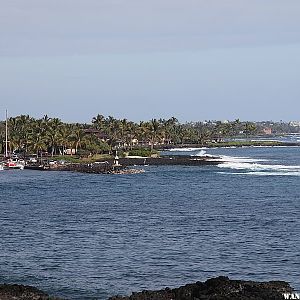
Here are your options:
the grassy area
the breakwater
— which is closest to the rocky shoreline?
the breakwater

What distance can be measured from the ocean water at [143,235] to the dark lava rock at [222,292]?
2461mm

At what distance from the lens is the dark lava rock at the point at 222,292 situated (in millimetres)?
29047

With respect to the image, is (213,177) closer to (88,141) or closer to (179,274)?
(88,141)

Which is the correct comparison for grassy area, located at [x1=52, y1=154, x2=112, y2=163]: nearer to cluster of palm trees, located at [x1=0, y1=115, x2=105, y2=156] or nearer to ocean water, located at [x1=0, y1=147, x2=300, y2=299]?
cluster of palm trees, located at [x1=0, y1=115, x2=105, y2=156]

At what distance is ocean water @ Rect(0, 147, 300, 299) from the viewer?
118ft

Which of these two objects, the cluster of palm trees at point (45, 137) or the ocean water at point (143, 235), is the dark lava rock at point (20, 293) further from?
the cluster of palm trees at point (45, 137)

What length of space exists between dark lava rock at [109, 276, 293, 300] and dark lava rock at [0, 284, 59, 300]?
302 centimetres

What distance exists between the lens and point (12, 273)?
121 feet

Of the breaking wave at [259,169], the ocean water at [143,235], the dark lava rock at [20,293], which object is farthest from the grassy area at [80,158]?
the dark lava rock at [20,293]

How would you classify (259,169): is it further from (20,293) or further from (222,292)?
(20,293)

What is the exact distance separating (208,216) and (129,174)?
55.4 meters

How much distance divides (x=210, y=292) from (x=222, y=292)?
0.47 metres

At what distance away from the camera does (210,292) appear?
1165 inches

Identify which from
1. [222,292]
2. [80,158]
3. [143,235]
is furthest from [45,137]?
[222,292]
